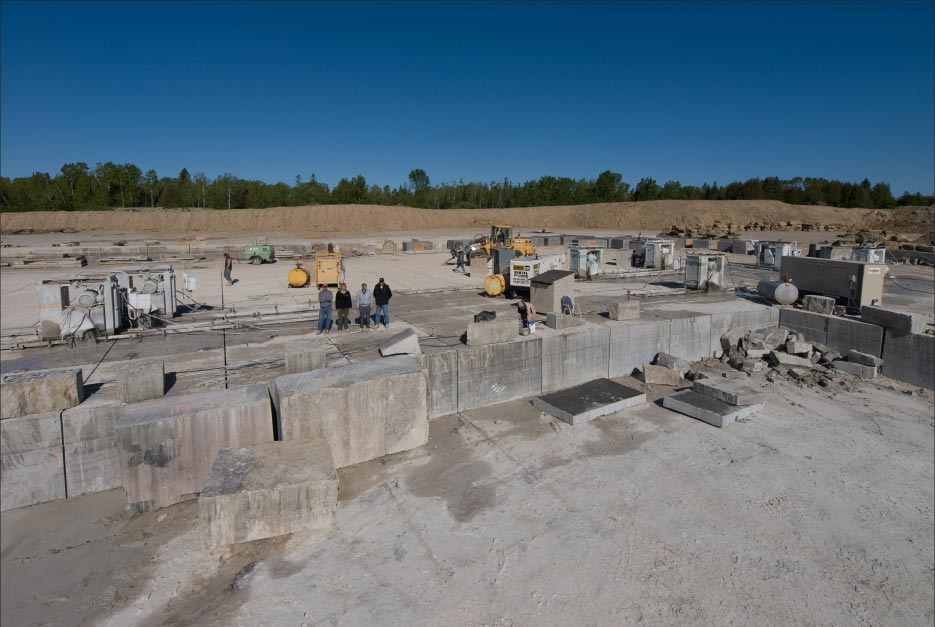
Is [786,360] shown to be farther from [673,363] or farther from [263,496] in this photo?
[263,496]

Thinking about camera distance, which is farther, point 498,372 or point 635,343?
point 635,343

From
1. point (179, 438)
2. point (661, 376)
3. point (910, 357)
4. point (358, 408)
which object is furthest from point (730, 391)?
point (179, 438)

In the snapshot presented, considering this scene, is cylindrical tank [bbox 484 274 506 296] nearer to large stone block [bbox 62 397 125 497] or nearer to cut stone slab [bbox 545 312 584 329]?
cut stone slab [bbox 545 312 584 329]

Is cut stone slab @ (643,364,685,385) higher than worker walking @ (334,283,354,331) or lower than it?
lower

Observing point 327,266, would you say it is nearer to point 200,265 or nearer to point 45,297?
point 45,297

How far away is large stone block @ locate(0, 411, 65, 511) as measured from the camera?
761 centimetres

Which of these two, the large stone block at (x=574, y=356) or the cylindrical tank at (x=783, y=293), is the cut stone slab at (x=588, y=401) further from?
the cylindrical tank at (x=783, y=293)

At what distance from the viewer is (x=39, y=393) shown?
8.00 meters

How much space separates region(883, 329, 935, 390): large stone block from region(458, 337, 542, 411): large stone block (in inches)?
404

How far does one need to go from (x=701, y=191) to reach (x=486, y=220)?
159 ft

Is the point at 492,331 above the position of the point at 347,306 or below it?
below

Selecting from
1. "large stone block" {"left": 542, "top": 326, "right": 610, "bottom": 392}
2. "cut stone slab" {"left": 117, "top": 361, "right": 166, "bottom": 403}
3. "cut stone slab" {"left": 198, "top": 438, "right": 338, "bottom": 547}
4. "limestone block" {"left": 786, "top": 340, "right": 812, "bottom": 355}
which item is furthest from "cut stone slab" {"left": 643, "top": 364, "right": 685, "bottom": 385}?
"cut stone slab" {"left": 117, "top": 361, "right": 166, "bottom": 403}

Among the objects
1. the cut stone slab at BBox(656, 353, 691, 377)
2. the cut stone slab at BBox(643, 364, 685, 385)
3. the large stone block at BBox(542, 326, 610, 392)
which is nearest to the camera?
the large stone block at BBox(542, 326, 610, 392)

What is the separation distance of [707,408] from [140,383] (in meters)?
10.4
